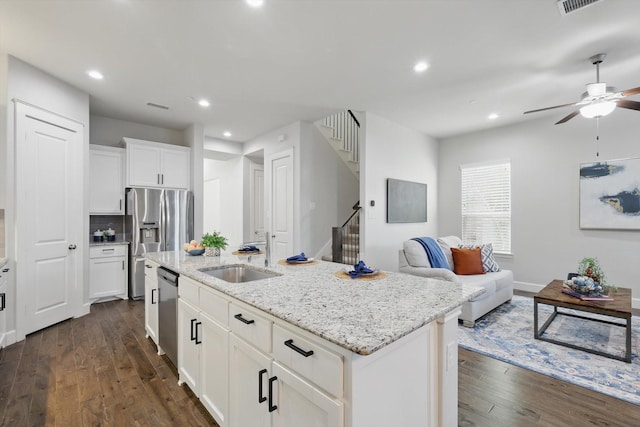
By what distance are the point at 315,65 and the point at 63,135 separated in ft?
10.3

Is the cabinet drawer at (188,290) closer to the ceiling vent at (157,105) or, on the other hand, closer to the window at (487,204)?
the ceiling vent at (157,105)

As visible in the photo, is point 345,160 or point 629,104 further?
point 345,160

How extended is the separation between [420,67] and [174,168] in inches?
163

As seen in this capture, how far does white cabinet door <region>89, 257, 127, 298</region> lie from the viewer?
4.23 m

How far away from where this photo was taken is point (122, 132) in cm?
497

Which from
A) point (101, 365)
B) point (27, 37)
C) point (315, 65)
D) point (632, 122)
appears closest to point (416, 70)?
point (315, 65)

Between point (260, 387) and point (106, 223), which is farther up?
point (106, 223)

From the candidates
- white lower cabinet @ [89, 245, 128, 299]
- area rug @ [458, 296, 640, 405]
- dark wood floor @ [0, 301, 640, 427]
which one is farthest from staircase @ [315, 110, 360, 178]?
dark wood floor @ [0, 301, 640, 427]

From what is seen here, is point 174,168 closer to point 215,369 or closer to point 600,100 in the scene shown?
point 215,369

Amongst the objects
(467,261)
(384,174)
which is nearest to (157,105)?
(384,174)

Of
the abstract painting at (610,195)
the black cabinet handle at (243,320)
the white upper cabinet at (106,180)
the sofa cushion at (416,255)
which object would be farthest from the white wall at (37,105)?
the abstract painting at (610,195)

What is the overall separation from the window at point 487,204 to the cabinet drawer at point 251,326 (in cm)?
516

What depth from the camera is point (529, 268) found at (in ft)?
16.2

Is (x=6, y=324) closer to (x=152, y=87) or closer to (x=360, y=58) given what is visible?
(x=152, y=87)
